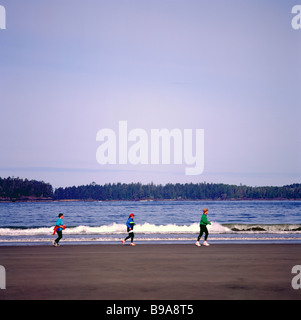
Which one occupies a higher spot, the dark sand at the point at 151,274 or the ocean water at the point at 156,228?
the dark sand at the point at 151,274

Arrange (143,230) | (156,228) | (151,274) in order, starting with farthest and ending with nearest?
(156,228), (143,230), (151,274)

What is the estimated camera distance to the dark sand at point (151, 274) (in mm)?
11516

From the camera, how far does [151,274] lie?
48.5 feet

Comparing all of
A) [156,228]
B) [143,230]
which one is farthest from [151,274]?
[156,228]

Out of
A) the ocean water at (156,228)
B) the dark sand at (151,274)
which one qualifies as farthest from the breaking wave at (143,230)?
the dark sand at (151,274)

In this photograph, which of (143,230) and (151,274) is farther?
(143,230)

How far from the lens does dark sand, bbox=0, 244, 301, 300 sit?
11.5 meters

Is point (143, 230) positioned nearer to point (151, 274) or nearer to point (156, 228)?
point (156, 228)

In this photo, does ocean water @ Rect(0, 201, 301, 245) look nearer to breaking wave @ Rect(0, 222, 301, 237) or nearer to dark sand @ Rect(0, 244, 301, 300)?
breaking wave @ Rect(0, 222, 301, 237)

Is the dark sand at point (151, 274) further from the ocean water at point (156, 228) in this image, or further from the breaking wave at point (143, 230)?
the breaking wave at point (143, 230)

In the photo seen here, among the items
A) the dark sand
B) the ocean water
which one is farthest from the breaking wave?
the dark sand
